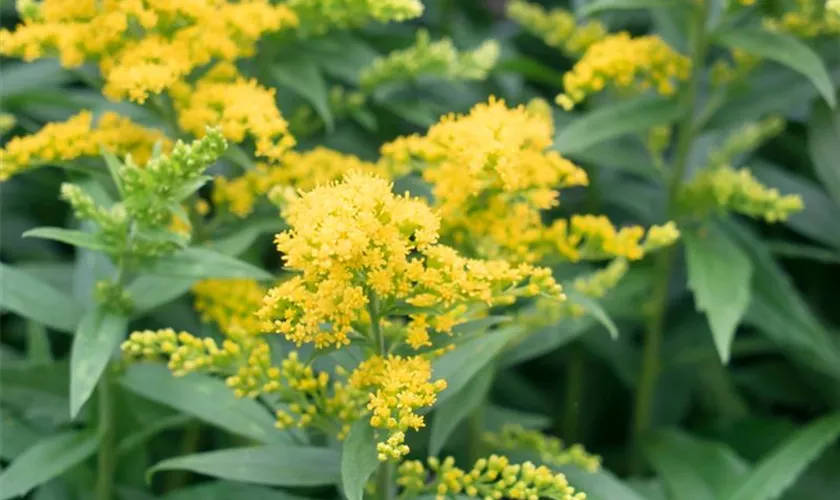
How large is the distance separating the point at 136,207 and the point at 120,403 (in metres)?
0.57

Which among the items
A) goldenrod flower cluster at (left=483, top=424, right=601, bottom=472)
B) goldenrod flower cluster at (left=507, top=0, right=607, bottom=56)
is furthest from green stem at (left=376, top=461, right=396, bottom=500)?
goldenrod flower cluster at (left=507, top=0, right=607, bottom=56)

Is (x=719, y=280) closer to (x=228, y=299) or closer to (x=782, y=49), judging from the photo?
(x=782, y=49)

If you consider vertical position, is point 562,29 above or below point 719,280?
above

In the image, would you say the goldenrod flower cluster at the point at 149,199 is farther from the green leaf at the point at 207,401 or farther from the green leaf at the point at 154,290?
the green leaf at the point at 207,401

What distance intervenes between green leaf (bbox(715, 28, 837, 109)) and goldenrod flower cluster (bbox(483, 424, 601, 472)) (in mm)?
775

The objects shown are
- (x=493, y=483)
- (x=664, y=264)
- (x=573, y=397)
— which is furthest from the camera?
(x=573, y=397)

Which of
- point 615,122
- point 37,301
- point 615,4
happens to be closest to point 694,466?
point 615,122

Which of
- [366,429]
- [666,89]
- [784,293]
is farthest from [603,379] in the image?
[366,429]

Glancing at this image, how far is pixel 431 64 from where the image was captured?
2.11 meters

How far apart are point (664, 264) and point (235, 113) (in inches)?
40.1

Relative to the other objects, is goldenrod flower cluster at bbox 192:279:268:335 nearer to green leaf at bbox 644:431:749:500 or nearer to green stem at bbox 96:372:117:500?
green stem at bbox 96:372:117:500

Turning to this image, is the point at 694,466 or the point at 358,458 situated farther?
the point at 694,466

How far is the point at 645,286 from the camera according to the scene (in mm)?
2309

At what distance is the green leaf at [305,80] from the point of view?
2088 mm
